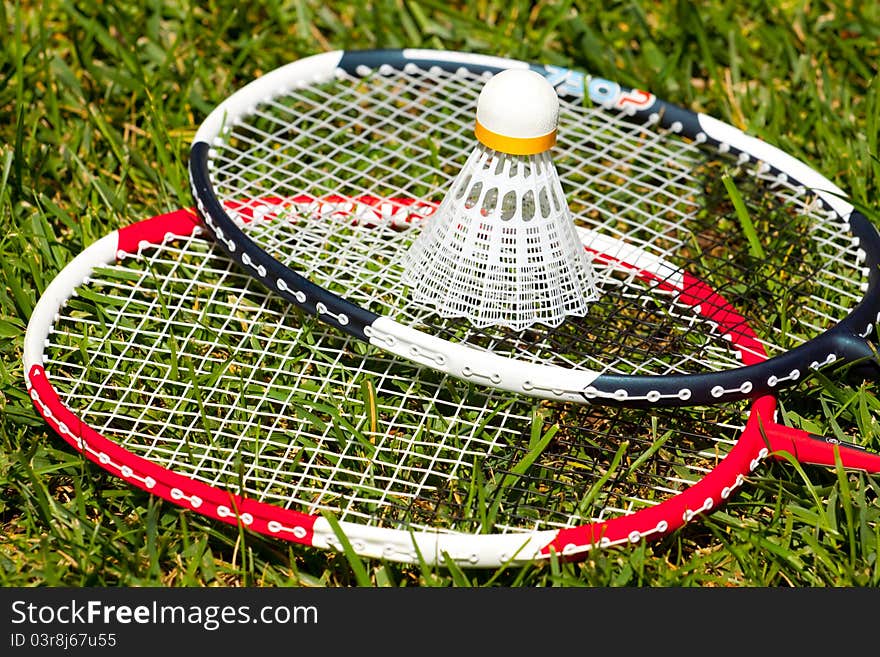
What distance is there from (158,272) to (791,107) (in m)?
1.97

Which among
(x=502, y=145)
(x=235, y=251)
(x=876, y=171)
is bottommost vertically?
(x=876, y=171)

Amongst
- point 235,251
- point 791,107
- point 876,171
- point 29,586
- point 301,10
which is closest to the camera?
point 29,586

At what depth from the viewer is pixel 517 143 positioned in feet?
9.35

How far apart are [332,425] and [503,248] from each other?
1.80 ft

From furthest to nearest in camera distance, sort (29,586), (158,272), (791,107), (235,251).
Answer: (791,107) → (158,272) → (235,251) → (29,586)

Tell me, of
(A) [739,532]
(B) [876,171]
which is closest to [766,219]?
(B) [876,171]

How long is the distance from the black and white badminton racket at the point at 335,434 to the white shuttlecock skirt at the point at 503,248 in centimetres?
19

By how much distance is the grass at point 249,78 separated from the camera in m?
2.82

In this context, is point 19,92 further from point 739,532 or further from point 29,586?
point 739,532

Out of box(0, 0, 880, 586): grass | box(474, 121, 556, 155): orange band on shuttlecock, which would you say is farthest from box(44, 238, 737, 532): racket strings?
box(474, 121, 556, 155): orange band on shuttlecock

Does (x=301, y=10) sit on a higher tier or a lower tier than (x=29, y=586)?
higher

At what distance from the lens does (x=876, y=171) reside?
3715mm

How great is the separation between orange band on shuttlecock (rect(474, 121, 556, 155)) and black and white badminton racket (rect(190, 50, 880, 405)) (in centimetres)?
40

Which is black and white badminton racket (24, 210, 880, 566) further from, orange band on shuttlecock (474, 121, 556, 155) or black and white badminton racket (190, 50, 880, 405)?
orange band on shuttlecock (474, 121, 556, 155)
